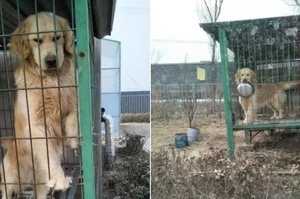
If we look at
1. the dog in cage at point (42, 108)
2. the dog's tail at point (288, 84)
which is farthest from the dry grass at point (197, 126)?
the dog in cage at point (42, 108)

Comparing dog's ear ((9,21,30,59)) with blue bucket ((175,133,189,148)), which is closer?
dog's ear ((9,21,30,59))

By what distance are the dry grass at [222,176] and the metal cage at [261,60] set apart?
0.19m

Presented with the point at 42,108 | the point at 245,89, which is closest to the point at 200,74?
the point at 245,89

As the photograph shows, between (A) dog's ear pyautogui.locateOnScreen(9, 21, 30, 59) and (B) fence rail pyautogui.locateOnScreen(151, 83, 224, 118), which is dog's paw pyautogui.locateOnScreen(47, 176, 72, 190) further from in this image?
(B) fence rail pyautogui.locateOnScreen(151, 83, 224, 118)

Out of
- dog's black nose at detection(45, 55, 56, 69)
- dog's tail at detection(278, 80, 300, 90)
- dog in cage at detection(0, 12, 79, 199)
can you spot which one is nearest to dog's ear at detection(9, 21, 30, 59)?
dog in cage at detection(0, 12, 79, 199)

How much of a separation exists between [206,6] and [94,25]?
1230 millimetres

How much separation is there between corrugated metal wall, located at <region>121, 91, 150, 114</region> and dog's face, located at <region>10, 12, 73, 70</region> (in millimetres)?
1838

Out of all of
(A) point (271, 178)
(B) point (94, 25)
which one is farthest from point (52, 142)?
(A) point (271, 178)

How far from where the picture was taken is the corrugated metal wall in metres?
3.21

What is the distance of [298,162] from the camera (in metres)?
2.89

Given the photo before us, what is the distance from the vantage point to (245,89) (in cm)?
301

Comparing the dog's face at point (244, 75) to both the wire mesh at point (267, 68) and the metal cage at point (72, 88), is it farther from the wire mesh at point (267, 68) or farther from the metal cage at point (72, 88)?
the metal cage at point (72, 88)

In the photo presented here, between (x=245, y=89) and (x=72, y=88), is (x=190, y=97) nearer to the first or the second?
(x=245, y=89)

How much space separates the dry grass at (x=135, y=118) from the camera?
10.7 ft
